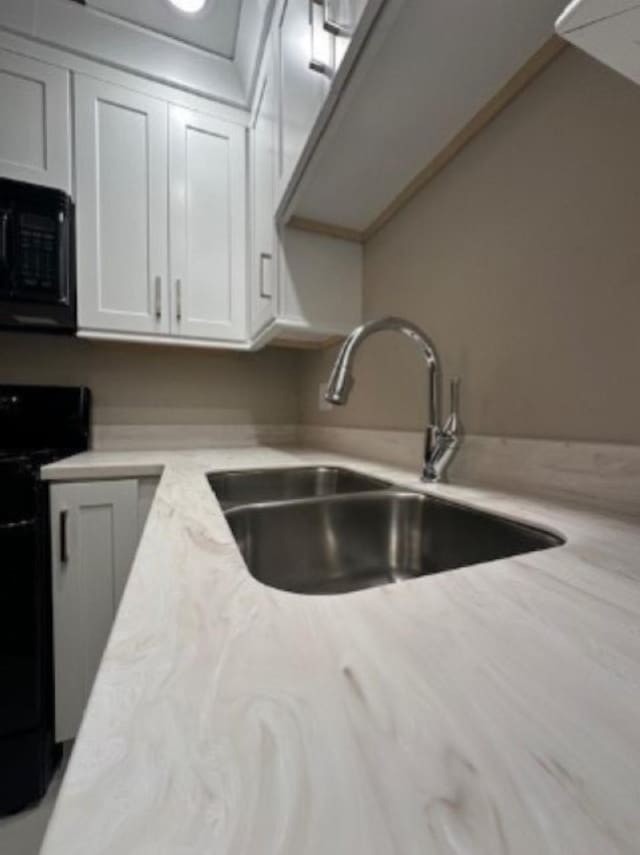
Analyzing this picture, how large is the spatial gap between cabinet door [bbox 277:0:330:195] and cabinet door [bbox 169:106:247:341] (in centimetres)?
50

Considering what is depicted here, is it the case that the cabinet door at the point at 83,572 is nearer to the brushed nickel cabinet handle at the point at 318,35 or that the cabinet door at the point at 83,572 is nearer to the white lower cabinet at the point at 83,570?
the white lower cabinet at the point at 83,570

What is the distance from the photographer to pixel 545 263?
784 mm

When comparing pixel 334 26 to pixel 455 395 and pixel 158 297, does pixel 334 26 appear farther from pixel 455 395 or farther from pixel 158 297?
pixel 158 297

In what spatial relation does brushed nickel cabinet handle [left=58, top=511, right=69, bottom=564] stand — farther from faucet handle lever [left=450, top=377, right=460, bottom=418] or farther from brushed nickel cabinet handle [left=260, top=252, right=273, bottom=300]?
faucet handle lever [left=450, top=377, right=460, bottom=418]

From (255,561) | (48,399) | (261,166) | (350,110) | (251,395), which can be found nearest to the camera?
(255,561)

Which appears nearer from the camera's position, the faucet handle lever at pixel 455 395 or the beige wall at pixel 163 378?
the faucet handle lever at pixel 455 395

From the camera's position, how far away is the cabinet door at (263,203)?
4.23 feet

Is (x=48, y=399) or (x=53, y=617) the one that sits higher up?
(x=48, y=399)

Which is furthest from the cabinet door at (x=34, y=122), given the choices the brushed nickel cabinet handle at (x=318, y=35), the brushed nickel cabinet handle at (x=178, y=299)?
the brushed nickel cabinet handle at (x=318, y=35)

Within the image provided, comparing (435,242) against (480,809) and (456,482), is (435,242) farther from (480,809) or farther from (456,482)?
(480,809)

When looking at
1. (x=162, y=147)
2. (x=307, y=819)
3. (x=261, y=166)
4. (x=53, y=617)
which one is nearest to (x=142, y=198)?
Answer: (x=162, y=147)

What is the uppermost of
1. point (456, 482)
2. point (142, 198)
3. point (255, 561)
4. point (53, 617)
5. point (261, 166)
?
point (261, 166)

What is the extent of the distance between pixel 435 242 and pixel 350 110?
39cm

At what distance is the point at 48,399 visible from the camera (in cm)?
155
